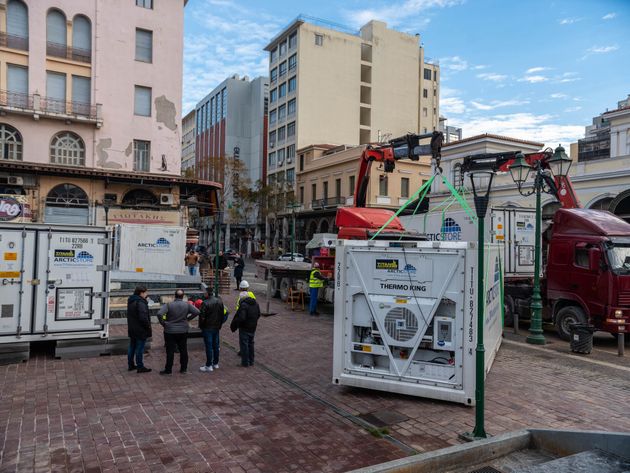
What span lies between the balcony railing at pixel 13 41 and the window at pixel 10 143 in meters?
4.36

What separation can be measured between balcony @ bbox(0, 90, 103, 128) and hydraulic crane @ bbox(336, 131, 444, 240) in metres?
19.0

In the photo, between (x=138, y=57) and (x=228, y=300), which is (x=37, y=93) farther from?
(x=228, y=300)

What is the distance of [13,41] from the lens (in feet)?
89.2

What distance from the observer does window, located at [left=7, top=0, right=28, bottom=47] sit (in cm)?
2711

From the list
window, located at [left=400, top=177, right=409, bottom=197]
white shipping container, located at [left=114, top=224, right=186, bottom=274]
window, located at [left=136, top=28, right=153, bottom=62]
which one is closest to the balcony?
window, located at [left=136, top=28, right=153, bottom=62]

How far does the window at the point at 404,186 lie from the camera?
51000 millimetres

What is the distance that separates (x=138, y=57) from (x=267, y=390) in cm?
2807

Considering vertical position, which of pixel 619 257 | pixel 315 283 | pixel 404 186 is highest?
pixel 404 186

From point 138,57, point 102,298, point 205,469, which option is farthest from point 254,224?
point 205,469

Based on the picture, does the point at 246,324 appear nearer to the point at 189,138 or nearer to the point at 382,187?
the point at 382,187

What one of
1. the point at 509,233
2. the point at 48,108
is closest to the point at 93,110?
the point at 48,108

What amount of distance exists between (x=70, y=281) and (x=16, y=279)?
3.16 ft

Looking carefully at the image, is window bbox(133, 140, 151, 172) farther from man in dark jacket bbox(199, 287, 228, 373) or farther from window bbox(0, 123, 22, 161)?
man in dark jacket bbox(199, 287, 228, 373)

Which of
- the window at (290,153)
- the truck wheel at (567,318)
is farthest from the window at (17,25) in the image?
the window at (290,153)
